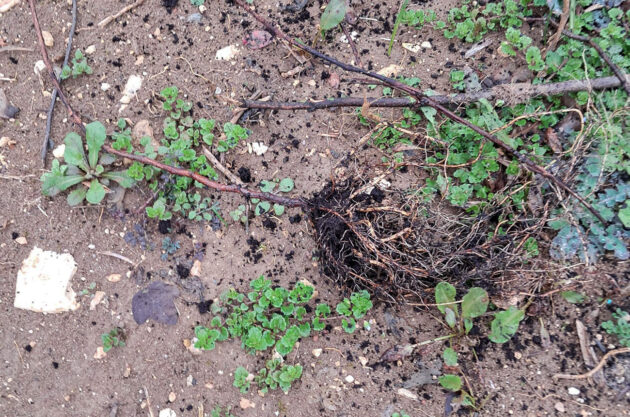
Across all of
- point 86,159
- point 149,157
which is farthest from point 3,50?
point 149,157

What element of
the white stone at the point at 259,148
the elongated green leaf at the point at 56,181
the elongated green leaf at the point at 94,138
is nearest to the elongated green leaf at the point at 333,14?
the white stone at the point at 259,148

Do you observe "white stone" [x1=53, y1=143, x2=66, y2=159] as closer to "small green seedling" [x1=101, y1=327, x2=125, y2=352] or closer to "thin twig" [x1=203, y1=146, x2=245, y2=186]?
"thin twig" [x1=203, y1=146, x2=245, y2=186]

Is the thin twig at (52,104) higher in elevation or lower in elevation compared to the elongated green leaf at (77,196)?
higher

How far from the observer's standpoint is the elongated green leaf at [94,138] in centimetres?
240

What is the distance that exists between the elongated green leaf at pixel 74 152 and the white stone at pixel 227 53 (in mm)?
907

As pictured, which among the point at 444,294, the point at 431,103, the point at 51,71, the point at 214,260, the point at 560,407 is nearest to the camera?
the point at 560,407

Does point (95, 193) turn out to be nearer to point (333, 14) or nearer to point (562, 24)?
point (333, 14)

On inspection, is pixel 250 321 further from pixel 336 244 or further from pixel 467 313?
pixel 467 313

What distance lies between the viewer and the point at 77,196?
7.95 ft

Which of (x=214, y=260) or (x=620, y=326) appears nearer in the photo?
(x=620, y=326)

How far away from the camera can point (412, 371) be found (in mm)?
2156

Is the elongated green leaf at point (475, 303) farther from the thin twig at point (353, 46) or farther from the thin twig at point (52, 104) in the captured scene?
the thin twig at point (52, 104)

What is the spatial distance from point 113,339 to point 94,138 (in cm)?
108

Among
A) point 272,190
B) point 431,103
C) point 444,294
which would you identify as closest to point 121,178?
point 272,190
